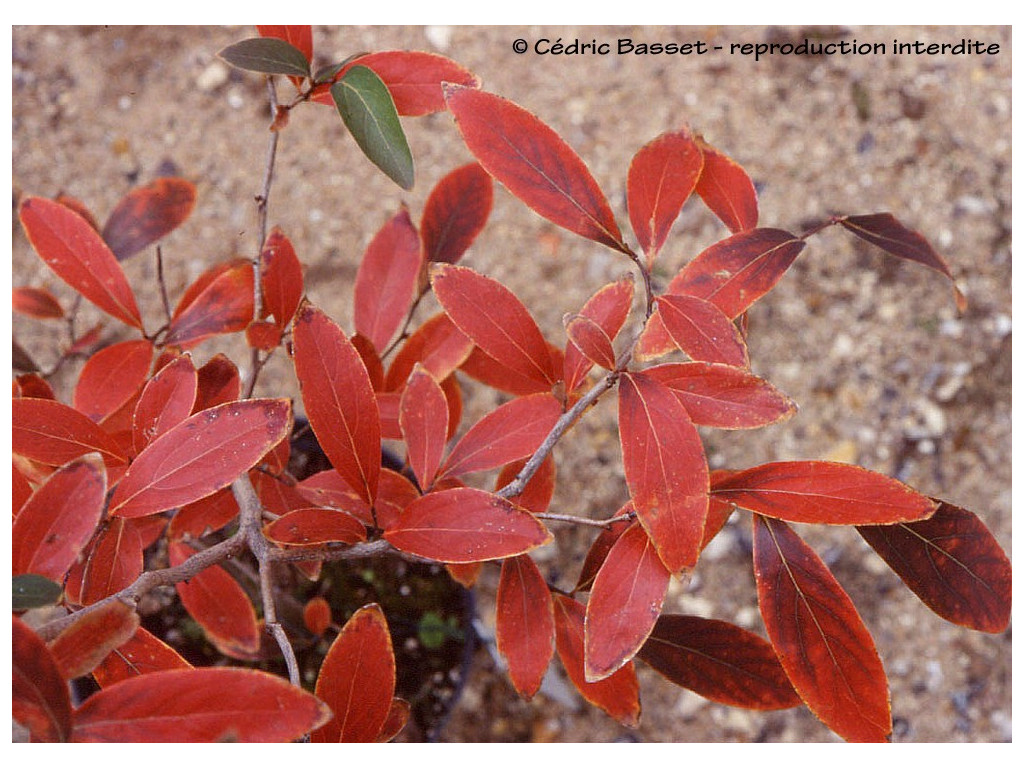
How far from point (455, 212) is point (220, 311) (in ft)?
0.93

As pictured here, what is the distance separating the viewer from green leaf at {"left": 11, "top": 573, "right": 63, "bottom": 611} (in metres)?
0.53

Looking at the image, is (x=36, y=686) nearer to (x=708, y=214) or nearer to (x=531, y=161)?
(x=531, y=161)

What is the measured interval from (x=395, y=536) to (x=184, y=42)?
4.63ft

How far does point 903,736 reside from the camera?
1.41 m

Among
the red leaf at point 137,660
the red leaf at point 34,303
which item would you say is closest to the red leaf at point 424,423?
the red leaf at point 137,660

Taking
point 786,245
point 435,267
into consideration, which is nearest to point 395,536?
point 435,267

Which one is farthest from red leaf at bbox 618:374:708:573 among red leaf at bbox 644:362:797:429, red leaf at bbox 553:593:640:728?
red leaf at bbox 553:593:640:728

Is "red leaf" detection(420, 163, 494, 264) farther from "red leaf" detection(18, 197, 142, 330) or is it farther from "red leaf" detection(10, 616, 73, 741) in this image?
"red leaf" detection(10, 616, 73, 741)

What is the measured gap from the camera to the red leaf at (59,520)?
23.1 inches

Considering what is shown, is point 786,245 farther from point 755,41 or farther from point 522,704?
point 755,41

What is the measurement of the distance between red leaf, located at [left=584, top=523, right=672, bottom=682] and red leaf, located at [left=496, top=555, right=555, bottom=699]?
12 centimetres

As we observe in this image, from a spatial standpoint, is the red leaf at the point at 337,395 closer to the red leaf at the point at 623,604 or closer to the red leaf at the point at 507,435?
the red leaf at the point at 507,435
